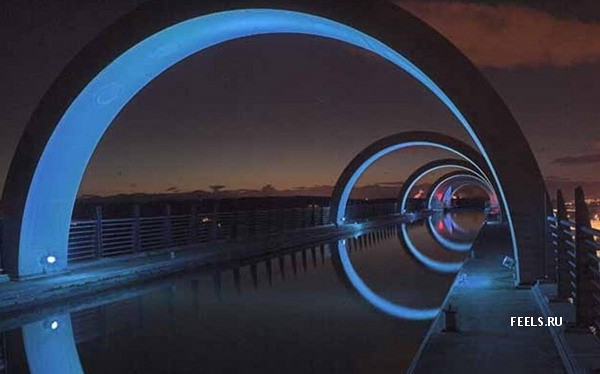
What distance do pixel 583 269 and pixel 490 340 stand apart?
1.19m

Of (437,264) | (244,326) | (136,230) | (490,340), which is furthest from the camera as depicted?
(136,230)

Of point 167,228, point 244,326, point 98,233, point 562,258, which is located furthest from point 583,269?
point 167,228

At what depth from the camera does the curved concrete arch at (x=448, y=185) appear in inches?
2142

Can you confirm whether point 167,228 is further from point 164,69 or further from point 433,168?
point 433,168

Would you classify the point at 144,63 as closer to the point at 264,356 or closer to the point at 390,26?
the point at 390,26

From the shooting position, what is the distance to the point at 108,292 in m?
12.1

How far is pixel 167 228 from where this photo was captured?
19203 mm

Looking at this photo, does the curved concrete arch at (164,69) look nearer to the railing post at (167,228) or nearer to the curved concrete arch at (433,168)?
the railing post at (167,228)

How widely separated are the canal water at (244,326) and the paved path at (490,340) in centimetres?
56

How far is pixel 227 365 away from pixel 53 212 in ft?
25.6

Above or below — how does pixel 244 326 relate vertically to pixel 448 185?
below

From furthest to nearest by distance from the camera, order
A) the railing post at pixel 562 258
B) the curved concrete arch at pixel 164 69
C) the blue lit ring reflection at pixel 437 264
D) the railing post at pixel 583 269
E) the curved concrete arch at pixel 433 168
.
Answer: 1. the curved concrete arch at pixel 433 168
2. the blue lit ring reflection at pixel 437 264
3. the curved concrete arch at pixel 164 69
4. the railing post at pixel 562 258
5. the railing post at pixel 583 269

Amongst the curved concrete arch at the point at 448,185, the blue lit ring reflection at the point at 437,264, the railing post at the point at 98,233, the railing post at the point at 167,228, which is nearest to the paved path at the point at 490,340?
the blue lit ring reflection at the point at 437,264

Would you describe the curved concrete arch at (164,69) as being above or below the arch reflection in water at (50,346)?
above
